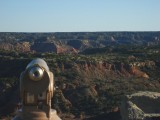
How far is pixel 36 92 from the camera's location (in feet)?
23.9

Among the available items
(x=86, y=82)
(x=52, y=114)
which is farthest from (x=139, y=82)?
(x=52, y=114)

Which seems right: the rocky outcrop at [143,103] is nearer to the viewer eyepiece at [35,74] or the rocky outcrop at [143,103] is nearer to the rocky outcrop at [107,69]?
the viewer eyepiece at [35,74]

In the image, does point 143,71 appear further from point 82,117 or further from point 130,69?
point 82,117

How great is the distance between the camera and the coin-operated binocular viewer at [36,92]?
23.9 feet

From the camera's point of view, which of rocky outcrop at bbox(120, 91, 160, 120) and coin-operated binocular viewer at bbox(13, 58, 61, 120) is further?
rocky outcrop at bbox(120, 91, 160, 120)

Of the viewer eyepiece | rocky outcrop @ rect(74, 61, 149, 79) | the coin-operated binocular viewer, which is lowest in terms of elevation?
rocky outcrop @ rect(74, 61, 149, 79)

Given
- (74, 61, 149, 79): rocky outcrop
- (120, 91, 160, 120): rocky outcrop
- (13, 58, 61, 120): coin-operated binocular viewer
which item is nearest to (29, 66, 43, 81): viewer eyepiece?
(13, 58, 61, 120): coin-operated binocular viewer

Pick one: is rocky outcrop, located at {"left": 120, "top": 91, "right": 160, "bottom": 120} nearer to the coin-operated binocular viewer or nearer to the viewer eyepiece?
the coin-operated binocular viewer

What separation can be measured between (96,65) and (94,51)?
39962mm

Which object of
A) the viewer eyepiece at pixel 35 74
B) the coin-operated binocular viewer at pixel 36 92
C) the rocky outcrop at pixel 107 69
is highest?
the viewer eyepiece at pixel 35 74

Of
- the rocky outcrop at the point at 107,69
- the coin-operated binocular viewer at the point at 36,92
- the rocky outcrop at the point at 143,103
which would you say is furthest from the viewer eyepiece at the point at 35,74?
the rocky outcrop at the point at 107,69

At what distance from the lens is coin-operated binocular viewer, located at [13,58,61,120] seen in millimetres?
7270

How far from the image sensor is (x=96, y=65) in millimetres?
76562

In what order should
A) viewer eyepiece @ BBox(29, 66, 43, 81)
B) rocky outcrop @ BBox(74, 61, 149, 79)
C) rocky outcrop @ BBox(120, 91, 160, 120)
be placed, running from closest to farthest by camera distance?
1. viewer eyepiece @ BBox(29, 66, 43, 81)
2. rocky outcrop @ BBox(120, 91, 160, 120)
3. rocky outcrop @ BBox(74, 61, 149, 79)
